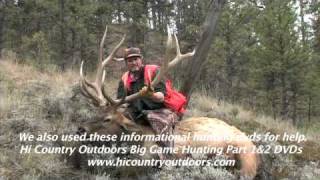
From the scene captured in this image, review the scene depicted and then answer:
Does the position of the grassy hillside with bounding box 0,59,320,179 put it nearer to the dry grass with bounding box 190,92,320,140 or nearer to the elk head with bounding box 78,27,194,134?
the dry grass with bounding box 190,92,320,140

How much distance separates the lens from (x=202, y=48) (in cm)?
971

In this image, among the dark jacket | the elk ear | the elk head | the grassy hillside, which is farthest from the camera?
the dark jacket

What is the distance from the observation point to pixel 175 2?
26.2 metres

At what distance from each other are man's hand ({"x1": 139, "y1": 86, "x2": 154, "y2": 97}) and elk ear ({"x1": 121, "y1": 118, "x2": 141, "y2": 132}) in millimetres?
361

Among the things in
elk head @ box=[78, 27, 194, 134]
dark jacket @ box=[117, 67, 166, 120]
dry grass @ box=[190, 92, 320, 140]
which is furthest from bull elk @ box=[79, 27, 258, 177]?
dry grass @ box=[190, 92, 320, 140]

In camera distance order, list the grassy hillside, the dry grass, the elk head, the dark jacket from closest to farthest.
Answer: the grassy hillside
the elk head
the dark jacket
the dry grass

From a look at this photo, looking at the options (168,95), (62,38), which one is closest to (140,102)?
(168,95)

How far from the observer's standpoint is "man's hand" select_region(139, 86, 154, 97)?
6.07m

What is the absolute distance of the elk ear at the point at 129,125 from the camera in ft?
19.7

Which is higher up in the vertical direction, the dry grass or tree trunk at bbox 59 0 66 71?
tree trunk at bbox 59 0 66 71

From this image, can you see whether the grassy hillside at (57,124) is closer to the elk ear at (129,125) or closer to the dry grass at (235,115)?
the dry grass at (235,115)

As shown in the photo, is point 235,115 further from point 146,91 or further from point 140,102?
point 146,91

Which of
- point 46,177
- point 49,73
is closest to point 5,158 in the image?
point 46,177

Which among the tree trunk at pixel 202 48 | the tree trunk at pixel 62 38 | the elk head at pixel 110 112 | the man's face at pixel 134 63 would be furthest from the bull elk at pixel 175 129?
the tree trunk at pixel 62 38
